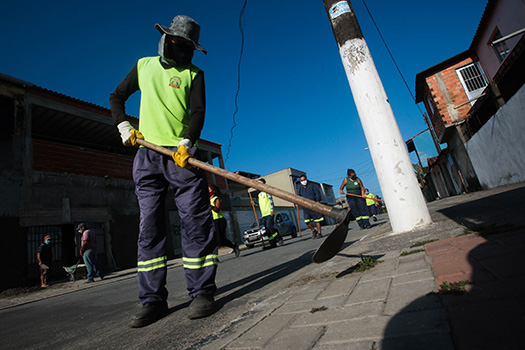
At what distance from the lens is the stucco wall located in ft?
24.2

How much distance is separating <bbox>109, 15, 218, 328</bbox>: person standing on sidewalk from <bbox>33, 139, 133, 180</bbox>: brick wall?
1099 cm

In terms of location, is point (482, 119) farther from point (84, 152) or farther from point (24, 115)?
point (24, 115)

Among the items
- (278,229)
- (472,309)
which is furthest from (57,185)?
(472,309)

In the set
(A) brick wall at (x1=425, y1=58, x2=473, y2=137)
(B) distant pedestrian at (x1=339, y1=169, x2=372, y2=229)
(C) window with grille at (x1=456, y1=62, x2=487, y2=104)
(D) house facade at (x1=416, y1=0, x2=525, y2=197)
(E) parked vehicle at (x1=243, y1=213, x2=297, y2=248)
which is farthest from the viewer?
(A) brick wall at (x1=425, y1=58, x2=473, y2=137)

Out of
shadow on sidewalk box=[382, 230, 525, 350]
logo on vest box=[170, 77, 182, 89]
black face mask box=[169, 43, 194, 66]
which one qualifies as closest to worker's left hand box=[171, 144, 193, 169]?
logo on vest box=[170, 77, 182, 89]

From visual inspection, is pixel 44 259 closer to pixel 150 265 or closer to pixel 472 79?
pixel 150 265

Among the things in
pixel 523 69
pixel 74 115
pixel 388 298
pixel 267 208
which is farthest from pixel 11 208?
pixel 523 69

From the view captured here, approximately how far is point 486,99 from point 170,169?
36.1ft

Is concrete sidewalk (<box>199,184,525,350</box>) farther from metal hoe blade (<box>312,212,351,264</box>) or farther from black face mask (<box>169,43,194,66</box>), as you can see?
black face mask (<box>169,43,194,66</box>)

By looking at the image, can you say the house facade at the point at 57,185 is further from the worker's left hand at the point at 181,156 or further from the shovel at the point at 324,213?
the shovel at the point at 324,213

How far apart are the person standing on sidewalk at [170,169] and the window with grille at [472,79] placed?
15.6 meters

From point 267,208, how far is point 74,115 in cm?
942

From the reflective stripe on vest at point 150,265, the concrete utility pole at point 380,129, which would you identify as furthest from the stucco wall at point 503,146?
the reflective stripe on vest at point 150,265

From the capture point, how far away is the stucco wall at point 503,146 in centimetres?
737
